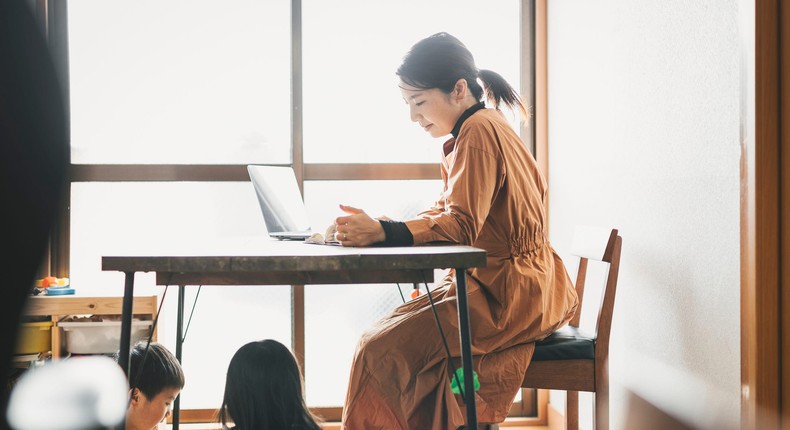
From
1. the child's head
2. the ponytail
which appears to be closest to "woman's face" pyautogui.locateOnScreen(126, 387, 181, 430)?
the child's head

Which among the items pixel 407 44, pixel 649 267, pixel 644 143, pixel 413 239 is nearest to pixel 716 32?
pixel 644 143

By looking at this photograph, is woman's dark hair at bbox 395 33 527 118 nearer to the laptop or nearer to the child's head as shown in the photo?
the laptop

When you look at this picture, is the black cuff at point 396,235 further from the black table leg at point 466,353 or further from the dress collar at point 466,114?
the dress collar at point 466,114

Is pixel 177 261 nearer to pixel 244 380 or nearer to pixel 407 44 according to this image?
pixel 244 380

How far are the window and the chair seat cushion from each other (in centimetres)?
110

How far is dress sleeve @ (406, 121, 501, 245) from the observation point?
135 centimetres

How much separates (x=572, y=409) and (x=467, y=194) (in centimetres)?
85

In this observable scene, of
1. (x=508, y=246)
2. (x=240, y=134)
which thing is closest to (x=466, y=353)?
(x=508, y=246)

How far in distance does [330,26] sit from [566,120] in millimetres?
913

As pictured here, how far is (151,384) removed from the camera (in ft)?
5.66

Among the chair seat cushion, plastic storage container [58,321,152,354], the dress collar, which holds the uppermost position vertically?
the dress collar

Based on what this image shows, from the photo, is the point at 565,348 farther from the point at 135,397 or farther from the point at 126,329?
the point at 135,397

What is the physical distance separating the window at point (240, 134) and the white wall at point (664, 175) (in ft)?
1.87

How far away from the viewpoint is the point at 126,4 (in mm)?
2541
